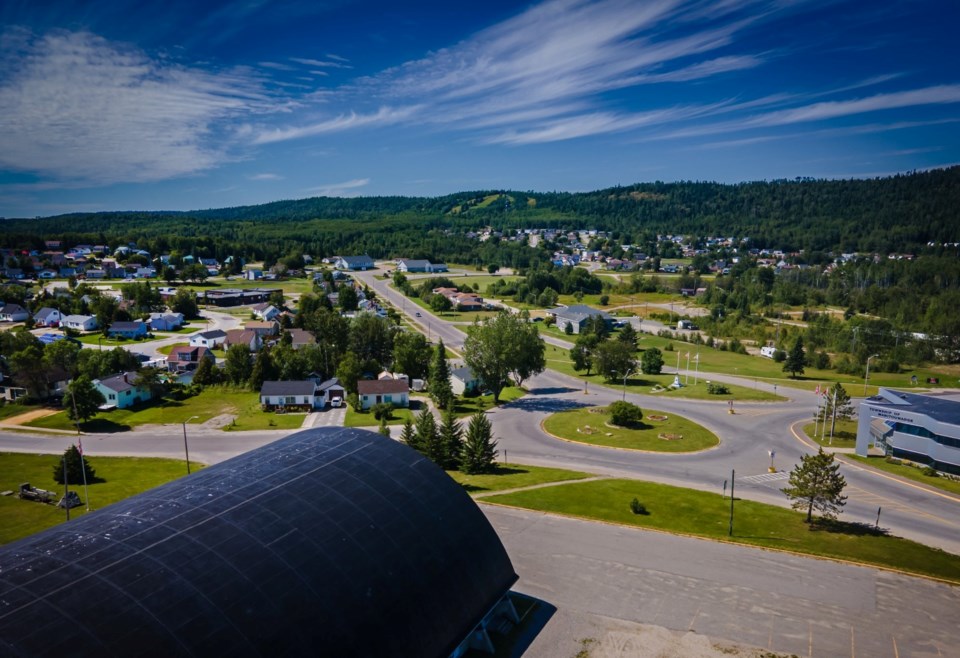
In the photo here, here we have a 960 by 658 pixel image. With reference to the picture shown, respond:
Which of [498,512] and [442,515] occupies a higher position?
[442,515]

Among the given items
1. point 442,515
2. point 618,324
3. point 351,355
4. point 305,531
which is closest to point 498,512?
point 442,515

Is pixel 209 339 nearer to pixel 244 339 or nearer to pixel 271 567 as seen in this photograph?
pixel 244 339

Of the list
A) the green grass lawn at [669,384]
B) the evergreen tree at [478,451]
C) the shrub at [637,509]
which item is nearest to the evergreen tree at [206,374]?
the evergreen tree at [478,451]

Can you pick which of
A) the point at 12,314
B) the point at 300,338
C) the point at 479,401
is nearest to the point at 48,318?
the point at 12,314

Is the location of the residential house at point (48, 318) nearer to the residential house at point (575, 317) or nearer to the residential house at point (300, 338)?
the residential house at point (300, 338)

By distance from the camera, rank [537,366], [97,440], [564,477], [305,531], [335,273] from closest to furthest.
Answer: [305,531], [564,477], [97,440], [537,366], [335,273]

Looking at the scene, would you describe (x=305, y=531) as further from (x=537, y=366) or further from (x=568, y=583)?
(x=537, y=366)
